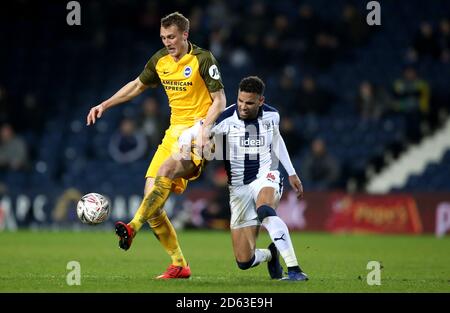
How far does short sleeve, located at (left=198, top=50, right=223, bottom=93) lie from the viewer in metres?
9.64

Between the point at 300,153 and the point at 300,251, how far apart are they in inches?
285

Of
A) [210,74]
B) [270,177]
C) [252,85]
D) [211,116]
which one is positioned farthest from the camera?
[270,177]

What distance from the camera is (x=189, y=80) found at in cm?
979

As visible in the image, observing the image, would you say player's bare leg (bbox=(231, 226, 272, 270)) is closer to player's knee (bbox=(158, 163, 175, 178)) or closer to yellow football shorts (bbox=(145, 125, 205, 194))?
yellow football shorts (bbox=(145, 125, 205, 194))

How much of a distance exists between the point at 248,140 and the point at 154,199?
1.30 m

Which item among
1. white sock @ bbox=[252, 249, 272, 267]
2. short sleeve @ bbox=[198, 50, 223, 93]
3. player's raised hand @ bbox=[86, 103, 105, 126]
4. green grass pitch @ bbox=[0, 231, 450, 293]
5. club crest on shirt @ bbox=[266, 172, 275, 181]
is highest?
short sleeve @ bbox=[198, 50, 223, 93]

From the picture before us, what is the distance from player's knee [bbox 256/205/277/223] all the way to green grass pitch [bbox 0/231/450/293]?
2.19ft

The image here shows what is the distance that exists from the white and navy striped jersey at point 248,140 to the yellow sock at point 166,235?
2.87 feet

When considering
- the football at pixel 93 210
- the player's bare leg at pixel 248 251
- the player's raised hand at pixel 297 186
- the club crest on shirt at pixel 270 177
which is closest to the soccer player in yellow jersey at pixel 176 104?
the football at pixel 93 210

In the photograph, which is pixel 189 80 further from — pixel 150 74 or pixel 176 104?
pixel 150 74

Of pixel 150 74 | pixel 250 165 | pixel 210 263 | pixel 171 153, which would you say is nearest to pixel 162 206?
pixel 171 153

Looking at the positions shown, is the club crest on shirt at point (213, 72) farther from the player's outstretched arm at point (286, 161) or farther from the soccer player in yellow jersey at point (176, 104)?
the player's outstretched arm at point (286, 161)

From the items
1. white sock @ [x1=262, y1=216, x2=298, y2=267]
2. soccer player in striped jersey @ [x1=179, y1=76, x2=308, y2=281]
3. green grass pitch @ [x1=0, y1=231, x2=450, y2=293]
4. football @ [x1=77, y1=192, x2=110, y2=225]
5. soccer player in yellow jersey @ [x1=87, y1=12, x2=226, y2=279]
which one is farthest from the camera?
soccer player in striped jersey @ [x1=179, y1=76, x2=308, y2=281]

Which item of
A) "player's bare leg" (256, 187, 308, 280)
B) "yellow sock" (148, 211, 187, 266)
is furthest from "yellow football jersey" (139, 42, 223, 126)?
"player's bare leg" (256, 187, 308, 280)
